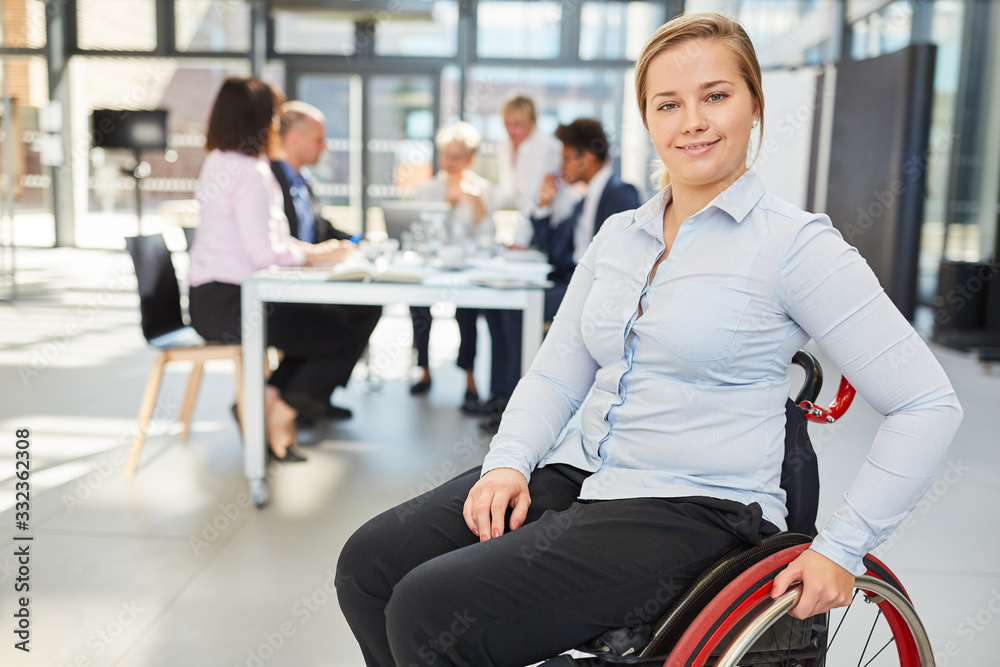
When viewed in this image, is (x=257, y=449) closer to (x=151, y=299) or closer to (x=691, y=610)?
(x=151, y=299)

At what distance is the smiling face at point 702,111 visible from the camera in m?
1.22

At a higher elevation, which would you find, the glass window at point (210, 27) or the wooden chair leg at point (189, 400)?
the glass window at point (210, 27)

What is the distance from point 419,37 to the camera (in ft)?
30.9

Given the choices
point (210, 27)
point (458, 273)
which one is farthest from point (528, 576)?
point (210, 27)

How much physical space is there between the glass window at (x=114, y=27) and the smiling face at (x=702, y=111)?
1010 centimetres

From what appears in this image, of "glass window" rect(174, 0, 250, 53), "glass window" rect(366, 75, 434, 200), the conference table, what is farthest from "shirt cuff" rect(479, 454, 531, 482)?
"glass window" rect(174, 0, 250, 53)

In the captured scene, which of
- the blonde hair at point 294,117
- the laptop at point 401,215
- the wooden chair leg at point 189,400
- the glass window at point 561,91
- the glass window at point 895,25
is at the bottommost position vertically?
the wooden chair leg at point 189,400

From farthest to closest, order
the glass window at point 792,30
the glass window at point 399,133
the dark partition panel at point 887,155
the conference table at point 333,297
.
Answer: the glass window at point 399,133 < the glass window at point 792,30 < the dark partition panel at point 887,155 < the conference table at point 333,297

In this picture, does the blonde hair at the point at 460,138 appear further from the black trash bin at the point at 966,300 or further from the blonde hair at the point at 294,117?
the black trash bin at the point at 966,300

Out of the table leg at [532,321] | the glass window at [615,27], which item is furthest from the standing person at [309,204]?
the glass window at [615,27]

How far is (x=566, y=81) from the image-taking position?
9.40 meters

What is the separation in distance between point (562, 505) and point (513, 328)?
244cm

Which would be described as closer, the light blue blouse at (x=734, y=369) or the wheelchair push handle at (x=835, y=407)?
the light blue blouse at (x=734, y=369)

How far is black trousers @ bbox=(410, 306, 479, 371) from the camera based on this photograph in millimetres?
4250
